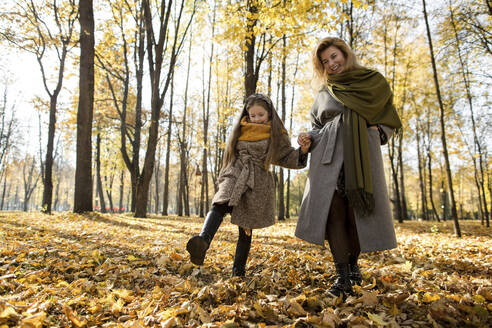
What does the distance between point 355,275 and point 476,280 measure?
1.28 meters

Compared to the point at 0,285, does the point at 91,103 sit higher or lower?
higher

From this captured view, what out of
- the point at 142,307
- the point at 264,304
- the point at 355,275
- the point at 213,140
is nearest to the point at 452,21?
the point at 355,275

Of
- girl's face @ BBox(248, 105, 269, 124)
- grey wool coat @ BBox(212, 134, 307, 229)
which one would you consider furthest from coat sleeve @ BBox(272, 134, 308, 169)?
girl's face @ BBox(248, 105, 269, 124)

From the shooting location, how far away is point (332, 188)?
2100 millimetres

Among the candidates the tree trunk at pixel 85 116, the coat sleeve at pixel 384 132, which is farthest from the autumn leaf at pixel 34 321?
the tree trunk at pixel 85 116

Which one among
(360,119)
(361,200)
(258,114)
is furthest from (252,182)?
(360,119)

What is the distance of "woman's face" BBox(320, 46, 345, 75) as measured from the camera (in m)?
2.37

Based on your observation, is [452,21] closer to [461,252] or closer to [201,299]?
[461,252]

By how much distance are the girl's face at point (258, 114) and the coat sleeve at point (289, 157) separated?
0.88 ft

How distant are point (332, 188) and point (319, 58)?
1.25 metres

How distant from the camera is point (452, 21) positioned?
26.0 ft

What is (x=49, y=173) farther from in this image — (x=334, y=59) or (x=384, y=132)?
(x=384, y=132)

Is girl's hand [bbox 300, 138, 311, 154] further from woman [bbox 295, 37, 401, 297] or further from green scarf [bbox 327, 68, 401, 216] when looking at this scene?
green scarf [bbox 327, 68, 401, 216]

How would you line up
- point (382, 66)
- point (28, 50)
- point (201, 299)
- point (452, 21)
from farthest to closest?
point (382, 66), point (28, 50), point (452, 21), point (201, 299)
